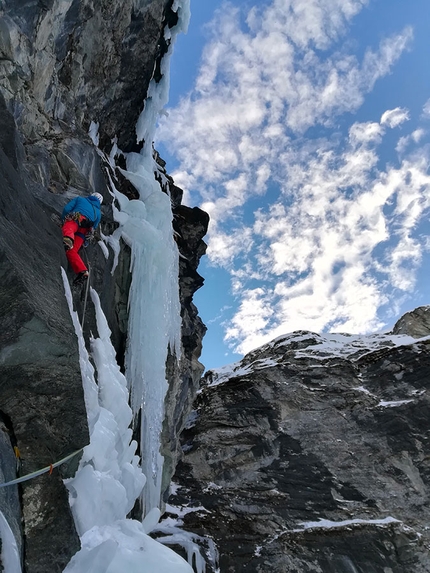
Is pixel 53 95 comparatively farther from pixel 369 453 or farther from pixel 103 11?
pixel 369 453

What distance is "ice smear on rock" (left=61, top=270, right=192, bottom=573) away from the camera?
10.7 feet

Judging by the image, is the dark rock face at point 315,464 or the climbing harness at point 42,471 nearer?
the climbing harness at point 42,471

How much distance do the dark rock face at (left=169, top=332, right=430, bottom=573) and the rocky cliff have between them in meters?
2.41

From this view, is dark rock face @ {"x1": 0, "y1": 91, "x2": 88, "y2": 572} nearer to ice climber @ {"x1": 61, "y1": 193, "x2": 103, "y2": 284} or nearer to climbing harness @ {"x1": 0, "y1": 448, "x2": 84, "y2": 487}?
climbing harness @ {"x1": 0, "y1": 448, "x2": 84, "y2": 487}

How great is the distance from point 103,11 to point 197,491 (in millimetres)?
12692

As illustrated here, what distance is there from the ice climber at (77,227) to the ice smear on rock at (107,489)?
54 cm

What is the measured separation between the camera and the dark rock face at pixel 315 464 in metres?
10.8

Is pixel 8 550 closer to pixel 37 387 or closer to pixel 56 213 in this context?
pixel 37 387

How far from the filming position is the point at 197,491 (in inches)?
487

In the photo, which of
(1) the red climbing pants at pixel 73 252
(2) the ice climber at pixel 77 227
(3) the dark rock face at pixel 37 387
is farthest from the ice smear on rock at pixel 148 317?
(3) the dark rock face at pixel 37 387

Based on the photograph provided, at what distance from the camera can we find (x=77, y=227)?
5422mm

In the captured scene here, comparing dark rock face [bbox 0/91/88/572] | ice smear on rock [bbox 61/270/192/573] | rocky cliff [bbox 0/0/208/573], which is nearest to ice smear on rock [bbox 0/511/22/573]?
rocky cliff [bbox 0/0/208/573]

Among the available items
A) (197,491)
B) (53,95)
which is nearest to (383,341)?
(197,491)

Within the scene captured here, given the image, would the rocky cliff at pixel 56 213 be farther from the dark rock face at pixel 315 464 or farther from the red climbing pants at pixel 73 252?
the dark rock face at pixel 315 464
